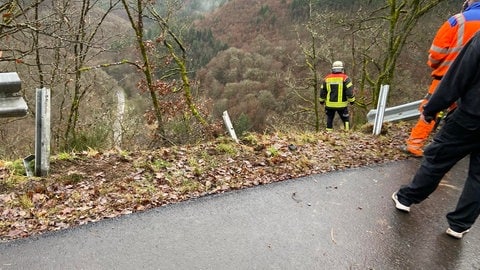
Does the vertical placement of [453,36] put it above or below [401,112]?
above

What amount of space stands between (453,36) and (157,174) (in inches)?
155

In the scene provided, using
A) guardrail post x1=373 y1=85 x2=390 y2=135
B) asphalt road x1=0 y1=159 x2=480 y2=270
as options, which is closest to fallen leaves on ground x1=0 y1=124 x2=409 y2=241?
asphalt road x1=0 y1=159 x2=480 y2=270

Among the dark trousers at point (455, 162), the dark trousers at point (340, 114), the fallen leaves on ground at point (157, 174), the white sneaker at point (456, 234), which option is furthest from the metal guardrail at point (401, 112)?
the white sneaker at point (456, 234)

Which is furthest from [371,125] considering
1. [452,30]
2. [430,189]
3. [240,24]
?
[240,24]

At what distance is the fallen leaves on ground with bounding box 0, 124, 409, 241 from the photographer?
3.58 metres

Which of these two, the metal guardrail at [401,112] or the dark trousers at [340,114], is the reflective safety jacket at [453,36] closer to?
the metal guardrail at [401,112]

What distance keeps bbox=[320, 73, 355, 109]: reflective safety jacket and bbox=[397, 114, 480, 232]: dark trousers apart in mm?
5581

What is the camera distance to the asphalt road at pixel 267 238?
3.00 m

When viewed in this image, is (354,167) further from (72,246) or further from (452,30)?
(72,246)

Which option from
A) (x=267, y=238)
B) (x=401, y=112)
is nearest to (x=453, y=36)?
(x=401, y=112)

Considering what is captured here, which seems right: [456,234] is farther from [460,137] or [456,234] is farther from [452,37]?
[452,37]

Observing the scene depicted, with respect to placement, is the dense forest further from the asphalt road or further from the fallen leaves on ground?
the asphalt road

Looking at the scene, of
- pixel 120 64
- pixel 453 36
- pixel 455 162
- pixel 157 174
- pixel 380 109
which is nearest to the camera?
pixel 455 162

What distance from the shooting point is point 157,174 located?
4.46m
